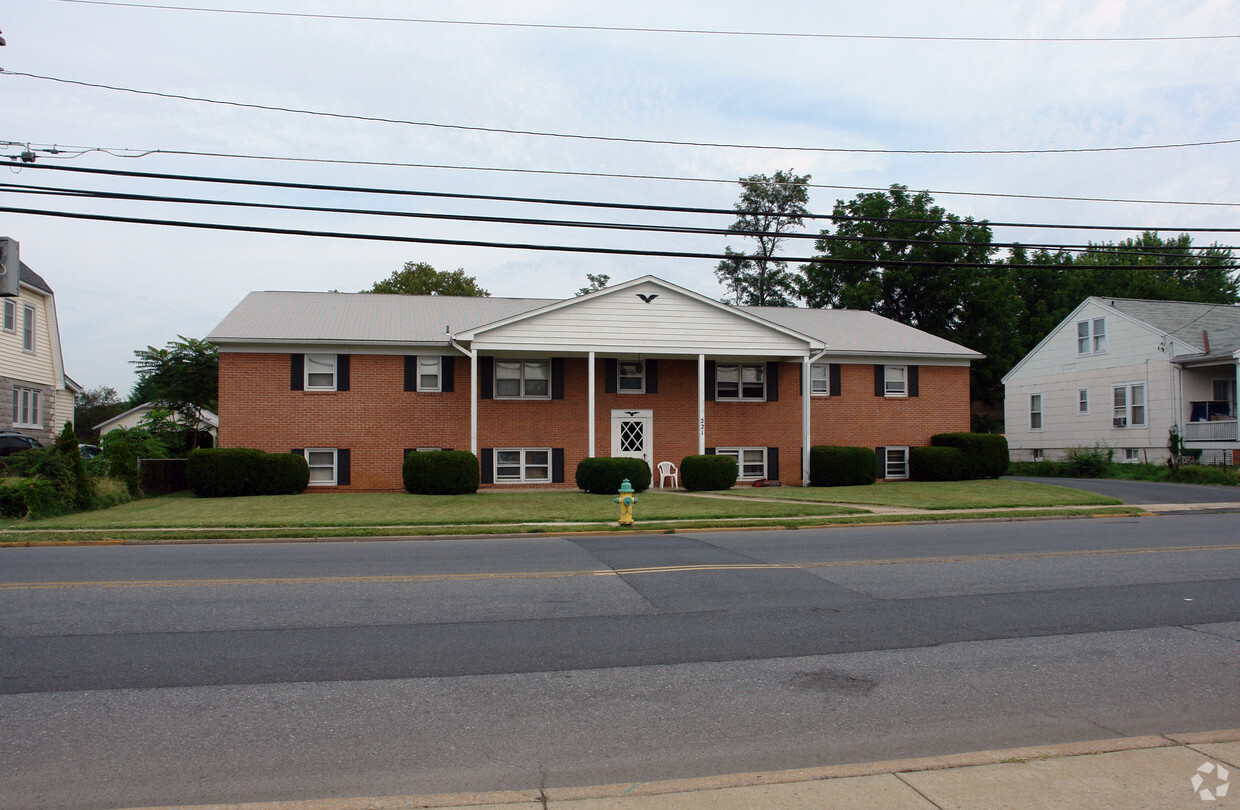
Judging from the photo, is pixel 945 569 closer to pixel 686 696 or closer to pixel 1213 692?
pixel 1213 692

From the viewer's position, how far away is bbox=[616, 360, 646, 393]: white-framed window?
2745cm

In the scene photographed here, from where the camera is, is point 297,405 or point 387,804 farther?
point 297,405

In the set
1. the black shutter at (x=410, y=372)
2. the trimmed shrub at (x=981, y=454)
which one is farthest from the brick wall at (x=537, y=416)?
the trimmed shrub at (x=981, y=454)

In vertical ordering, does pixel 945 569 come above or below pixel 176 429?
below

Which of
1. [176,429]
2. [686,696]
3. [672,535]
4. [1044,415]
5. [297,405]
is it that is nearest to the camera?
[686,696]

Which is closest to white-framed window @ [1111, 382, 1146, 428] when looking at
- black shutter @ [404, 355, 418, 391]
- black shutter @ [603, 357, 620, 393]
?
black shutter @ [603, 357, 620, 393]

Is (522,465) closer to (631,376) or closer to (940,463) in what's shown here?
(631,376)

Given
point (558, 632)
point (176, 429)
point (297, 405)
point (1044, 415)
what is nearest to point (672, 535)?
point (558, 632)

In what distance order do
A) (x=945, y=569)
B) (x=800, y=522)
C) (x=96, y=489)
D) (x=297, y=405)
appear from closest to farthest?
(x=945, y=569), (x=800, y=522), (x=96, y=489), (x=297, y=405)

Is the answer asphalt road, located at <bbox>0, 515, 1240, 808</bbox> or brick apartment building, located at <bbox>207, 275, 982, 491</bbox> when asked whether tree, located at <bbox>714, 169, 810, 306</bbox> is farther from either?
asphalt road, located at <bbox>0, 515, 1240, 808</bbox>

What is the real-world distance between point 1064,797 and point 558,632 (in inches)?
169

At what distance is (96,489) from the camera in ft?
69.6

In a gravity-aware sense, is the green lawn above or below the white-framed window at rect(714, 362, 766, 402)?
below

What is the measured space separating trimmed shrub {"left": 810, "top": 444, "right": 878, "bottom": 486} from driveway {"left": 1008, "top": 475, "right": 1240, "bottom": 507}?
20.4ft
